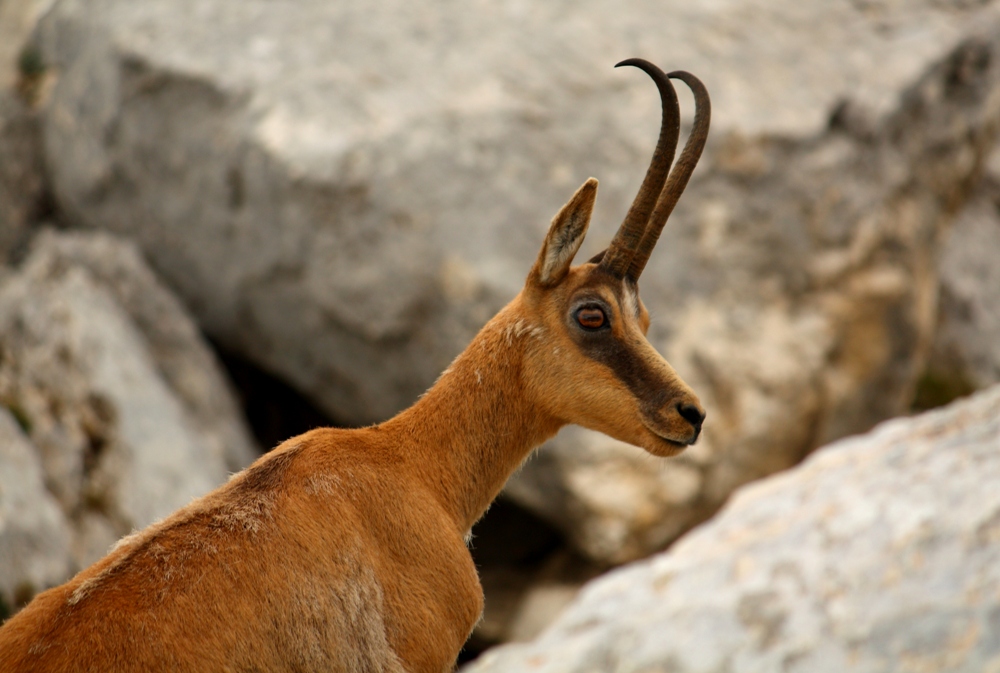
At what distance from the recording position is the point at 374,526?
21.8ft

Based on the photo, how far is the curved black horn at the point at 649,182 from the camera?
22.9ft

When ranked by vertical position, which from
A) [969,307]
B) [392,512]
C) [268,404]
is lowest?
[268,404]

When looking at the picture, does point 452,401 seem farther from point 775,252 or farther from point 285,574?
point 775,252

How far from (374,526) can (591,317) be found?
2.15m

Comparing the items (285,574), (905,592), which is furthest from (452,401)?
(905,592)

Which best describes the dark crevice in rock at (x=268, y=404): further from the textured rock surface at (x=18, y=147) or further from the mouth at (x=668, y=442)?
the mouth at (x=668, y=442)

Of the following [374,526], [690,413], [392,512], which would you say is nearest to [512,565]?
[690,413]

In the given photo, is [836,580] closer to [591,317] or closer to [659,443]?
[659,443]

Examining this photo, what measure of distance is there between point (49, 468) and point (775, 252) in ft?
34.6

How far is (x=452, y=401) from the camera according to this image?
7547 millimetres

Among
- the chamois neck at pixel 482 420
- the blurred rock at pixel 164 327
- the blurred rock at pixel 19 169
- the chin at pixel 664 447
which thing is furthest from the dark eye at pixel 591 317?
the blurred rock at pixel 19 169

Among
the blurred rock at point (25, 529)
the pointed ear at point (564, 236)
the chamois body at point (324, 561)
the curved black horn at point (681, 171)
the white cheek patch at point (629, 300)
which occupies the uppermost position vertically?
the curved black horn at point (681, 171)

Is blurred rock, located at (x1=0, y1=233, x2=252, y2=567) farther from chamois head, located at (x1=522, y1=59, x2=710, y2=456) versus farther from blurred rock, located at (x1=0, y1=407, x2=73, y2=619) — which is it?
chamois head, located at (x1=522, y1=59, x2=710, y2=456)

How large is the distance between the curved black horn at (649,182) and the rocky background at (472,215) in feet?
21.3
